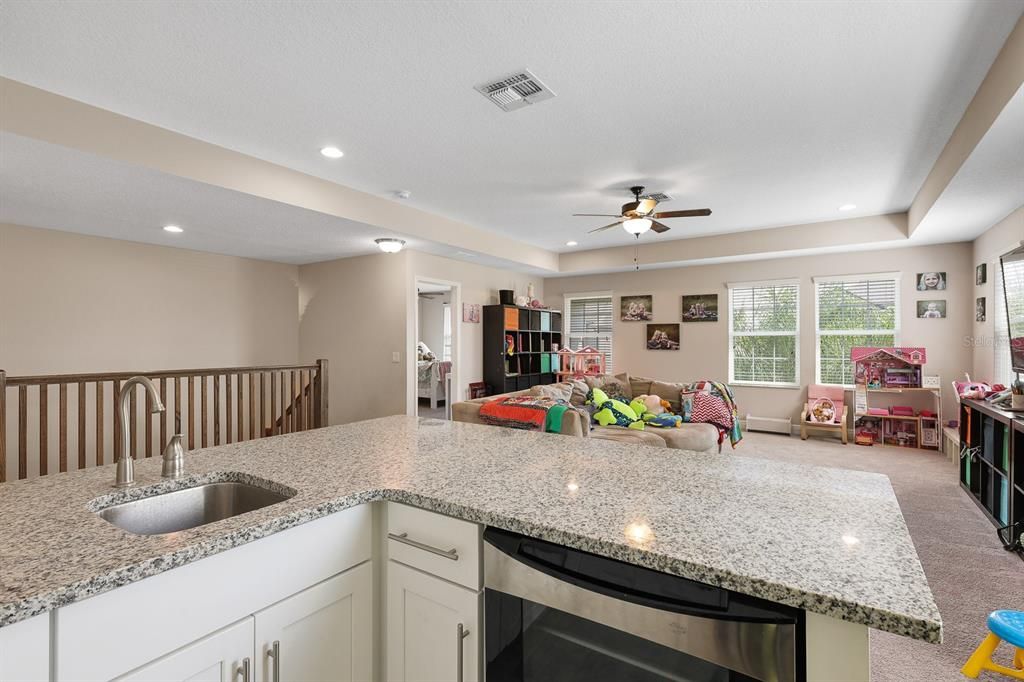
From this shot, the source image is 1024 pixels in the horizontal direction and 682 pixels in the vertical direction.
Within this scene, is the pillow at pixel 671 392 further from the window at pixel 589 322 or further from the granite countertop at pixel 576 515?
the granite countertop at pixel 576 515

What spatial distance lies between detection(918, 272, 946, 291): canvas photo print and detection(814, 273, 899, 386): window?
23 centimetres

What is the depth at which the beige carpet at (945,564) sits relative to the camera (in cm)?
207

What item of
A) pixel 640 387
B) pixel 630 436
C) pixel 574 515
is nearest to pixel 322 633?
pixel 574 515

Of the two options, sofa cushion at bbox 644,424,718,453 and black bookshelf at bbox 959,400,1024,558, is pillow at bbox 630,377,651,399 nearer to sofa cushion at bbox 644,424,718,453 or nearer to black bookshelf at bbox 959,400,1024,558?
sofa cushion at bbox 644,424,718,453

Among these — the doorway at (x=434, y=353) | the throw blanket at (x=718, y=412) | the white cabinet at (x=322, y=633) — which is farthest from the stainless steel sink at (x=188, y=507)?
the doorway at (x=434, y=353)

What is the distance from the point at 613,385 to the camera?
235 inches

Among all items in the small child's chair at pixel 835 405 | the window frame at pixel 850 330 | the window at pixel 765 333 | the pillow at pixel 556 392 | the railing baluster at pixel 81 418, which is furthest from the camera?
the window at pixel 765 333

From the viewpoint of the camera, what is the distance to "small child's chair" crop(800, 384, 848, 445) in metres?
6.19

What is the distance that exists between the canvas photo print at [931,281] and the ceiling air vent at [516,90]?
5.63 meters

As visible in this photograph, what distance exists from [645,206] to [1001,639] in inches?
137

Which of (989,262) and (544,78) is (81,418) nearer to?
(544,78)

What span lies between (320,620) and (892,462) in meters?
6.00

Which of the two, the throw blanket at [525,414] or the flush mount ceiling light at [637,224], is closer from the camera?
the throw blanket at [525,414]

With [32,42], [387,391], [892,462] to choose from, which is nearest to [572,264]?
[387,391]
